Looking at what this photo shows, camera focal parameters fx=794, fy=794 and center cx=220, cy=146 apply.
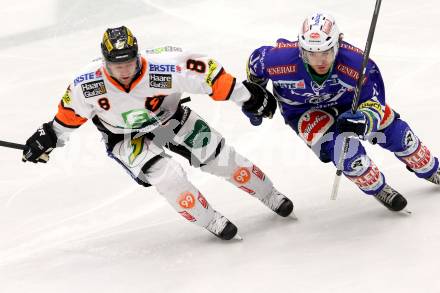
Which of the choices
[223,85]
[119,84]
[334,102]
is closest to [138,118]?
[119,84]

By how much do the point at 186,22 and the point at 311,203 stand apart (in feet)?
13.4

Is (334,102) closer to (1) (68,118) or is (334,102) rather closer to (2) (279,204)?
(2) (279,204)

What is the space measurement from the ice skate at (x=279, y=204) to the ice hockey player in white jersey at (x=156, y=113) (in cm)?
27

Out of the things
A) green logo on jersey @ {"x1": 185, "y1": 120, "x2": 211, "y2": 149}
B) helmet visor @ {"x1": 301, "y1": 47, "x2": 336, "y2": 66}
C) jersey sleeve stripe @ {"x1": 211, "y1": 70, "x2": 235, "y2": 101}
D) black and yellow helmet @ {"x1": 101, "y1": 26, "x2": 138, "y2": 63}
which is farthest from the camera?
green logo on jersey @ {"x1": 185, "y1": 120, "x2": 211, "y2": 149}

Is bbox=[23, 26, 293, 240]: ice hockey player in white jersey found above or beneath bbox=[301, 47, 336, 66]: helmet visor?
beneath

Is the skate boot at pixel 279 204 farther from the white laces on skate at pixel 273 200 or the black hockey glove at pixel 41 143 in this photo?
the black hockey glove at pixel 41 143

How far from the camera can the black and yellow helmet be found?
4.08 meters

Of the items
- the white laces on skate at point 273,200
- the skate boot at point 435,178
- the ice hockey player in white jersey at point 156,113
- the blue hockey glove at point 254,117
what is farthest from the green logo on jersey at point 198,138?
the skate boot at point 435,178

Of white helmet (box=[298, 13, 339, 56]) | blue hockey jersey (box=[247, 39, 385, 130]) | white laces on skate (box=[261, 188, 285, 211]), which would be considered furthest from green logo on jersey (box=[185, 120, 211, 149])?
white helmet (box=[298, 13, 339, 56])

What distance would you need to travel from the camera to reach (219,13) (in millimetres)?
8828

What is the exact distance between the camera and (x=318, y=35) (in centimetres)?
416

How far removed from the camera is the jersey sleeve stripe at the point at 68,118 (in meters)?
4.43

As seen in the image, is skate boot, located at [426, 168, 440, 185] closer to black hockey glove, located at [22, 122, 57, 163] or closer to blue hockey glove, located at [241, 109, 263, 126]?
blue hockey glove, located at [241, 109, 263, 126]

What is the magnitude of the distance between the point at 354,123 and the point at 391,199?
63 cm
